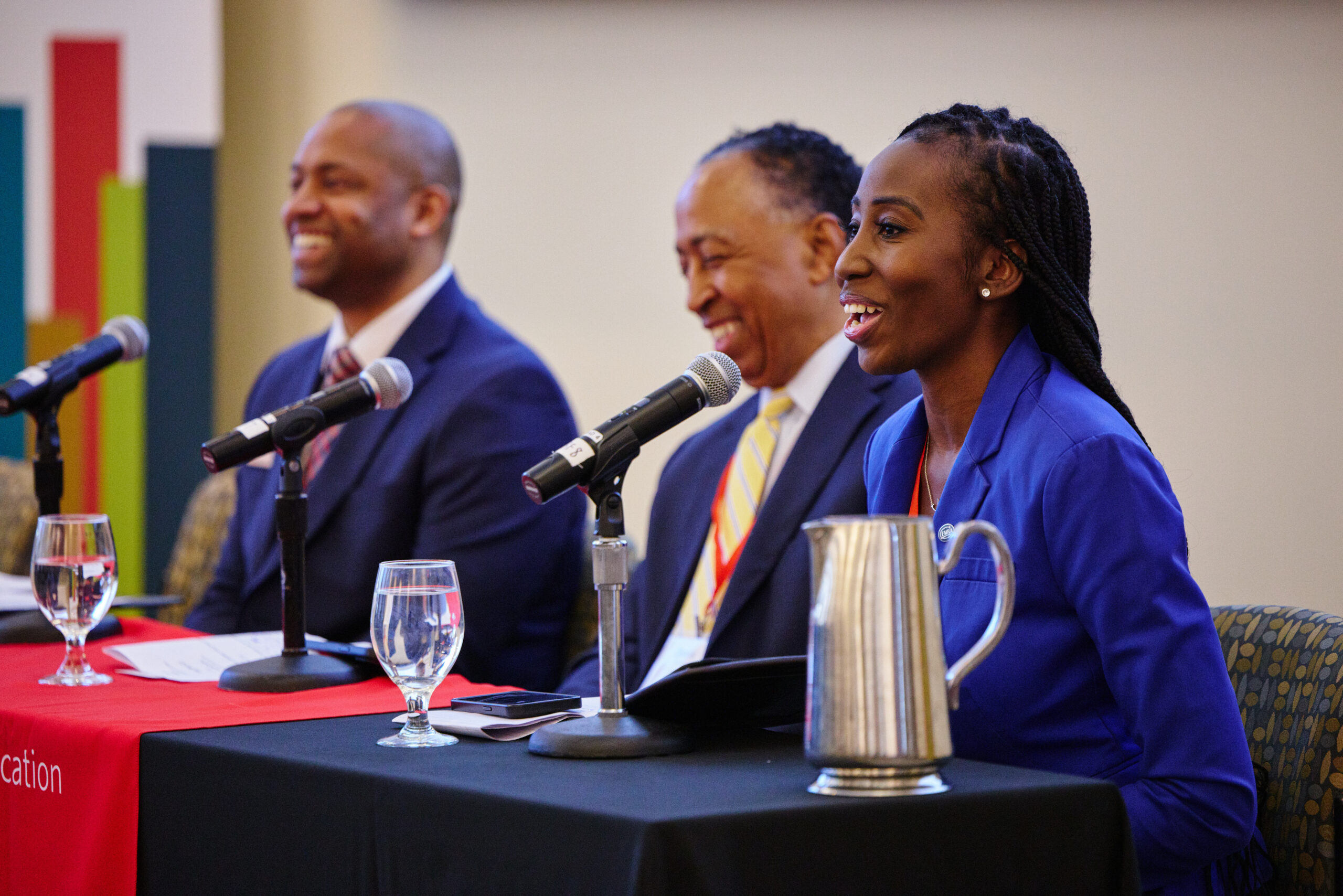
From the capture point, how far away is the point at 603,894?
1.01m

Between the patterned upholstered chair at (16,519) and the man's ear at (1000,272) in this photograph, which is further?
the patterned upholstered chair at (16,519)

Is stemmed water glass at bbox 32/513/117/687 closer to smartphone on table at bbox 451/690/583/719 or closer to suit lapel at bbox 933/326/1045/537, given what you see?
smartphone on table at bbox 451/690/583/719

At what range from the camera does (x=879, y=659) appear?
1.09 metres

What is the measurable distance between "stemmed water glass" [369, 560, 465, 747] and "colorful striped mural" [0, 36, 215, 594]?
9.58ft

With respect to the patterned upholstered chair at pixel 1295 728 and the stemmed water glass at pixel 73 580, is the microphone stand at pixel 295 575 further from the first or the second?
the patterned upholstered chair at pixel 1295 728

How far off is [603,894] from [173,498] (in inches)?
136

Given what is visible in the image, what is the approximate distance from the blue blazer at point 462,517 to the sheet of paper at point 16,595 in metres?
0.35

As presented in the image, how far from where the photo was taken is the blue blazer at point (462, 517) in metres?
2.50

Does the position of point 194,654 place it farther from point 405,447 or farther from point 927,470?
point 927,470

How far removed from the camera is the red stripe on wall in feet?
14.7

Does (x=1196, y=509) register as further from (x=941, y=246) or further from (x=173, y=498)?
(x=173, y=498)

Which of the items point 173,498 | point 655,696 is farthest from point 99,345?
point 173,498

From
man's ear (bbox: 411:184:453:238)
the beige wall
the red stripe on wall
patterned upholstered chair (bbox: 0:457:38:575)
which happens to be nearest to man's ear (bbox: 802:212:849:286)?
man's ear (bbox: 411:184:453:238)

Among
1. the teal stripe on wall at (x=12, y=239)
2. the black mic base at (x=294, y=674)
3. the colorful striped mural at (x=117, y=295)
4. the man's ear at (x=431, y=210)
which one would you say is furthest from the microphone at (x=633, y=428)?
the teal stripe on wall at (x=12, y=239)
